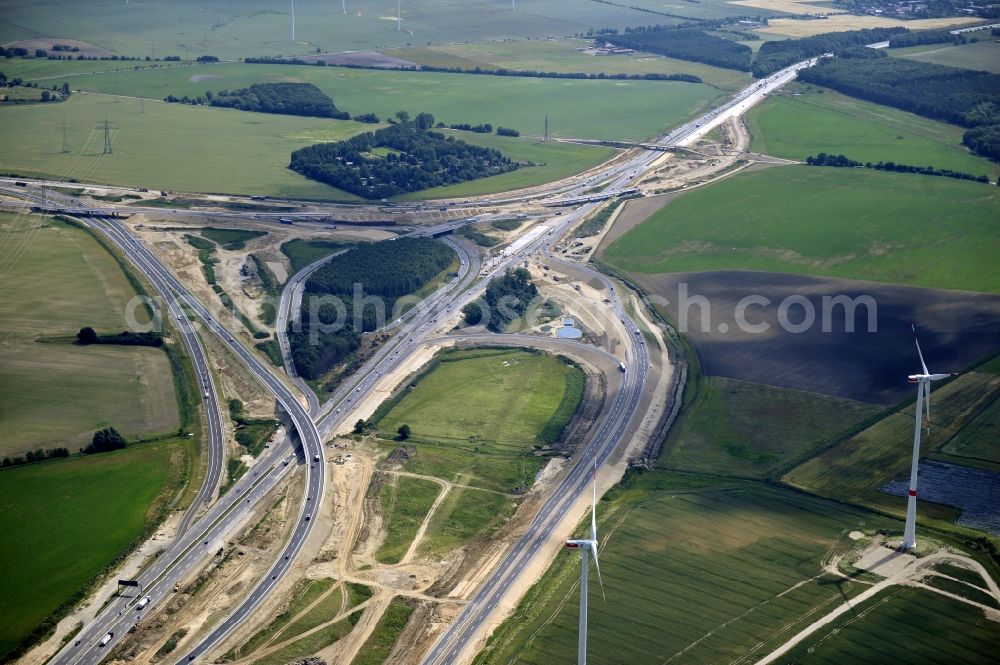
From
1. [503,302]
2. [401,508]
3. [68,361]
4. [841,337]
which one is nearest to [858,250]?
[841,337]

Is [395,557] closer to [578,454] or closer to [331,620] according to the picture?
[331,620]

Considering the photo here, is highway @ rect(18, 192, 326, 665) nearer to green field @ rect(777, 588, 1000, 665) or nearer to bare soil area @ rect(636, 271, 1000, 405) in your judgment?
green field @ rect(777, 588, 1000, 665)

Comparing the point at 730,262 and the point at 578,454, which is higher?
the point at 730,262

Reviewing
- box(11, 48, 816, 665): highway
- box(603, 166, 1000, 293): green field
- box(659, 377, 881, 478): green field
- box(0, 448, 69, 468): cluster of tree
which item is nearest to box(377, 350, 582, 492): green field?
box(11, 48, 816, 665): highway

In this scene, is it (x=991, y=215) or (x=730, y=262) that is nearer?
(x=730, y=262)

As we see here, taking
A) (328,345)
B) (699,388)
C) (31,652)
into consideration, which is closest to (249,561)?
(31,652)

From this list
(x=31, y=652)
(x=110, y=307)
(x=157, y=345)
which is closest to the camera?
(x=31, y=652)
